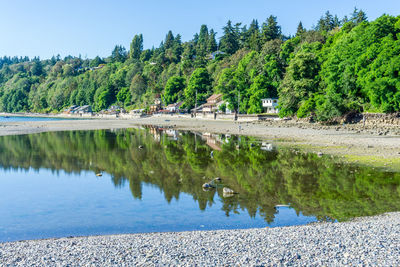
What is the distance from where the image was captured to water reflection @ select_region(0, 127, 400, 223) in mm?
14422

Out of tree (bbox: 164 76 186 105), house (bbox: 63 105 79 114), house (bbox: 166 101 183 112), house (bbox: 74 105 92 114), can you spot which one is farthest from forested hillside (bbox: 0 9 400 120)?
house (bbox: 63 105 79 114)

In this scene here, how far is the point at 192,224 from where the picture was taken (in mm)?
12438

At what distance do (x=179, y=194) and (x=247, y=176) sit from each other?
A: 5579mm

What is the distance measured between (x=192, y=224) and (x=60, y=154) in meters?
23.3

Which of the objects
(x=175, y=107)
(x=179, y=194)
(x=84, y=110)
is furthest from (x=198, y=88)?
(x=179, y=194)

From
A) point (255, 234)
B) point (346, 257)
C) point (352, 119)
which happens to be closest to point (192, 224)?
point (255, 234)

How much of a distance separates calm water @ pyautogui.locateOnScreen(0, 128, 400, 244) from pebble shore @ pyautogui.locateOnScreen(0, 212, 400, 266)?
5.49 feet

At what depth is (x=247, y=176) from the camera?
20375mm

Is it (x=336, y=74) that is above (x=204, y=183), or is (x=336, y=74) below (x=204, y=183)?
above

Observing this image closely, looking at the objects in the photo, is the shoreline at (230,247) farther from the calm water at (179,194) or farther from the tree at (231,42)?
the tree at (231,42)

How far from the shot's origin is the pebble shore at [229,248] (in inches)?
315

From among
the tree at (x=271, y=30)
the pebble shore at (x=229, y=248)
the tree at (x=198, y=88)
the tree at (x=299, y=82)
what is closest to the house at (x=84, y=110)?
the tree at (x=198, y=88)

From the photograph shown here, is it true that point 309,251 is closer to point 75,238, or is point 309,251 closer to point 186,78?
point 75,238

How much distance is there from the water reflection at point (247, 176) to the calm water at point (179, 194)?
2.0 inches
